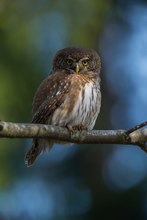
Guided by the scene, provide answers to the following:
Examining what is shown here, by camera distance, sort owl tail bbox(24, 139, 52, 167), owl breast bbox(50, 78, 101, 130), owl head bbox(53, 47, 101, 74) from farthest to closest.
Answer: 1. owl head bbox(53, 47, 101, 74)
2. owl tail bbox(24, 139, 52, 167)
3. owl breast bbox(50, 78, 101, 130)

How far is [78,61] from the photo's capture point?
695 cm

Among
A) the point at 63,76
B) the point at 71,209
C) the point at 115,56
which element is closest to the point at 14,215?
the point at 71,209

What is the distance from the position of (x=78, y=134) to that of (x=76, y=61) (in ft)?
5.94

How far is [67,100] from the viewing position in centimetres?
629

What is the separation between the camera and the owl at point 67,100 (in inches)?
245

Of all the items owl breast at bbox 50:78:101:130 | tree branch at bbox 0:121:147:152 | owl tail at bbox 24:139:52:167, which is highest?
owl breast at bbox 50:78:101:130

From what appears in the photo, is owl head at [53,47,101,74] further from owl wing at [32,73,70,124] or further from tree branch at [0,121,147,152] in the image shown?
tree branch at [0,121,147,152]

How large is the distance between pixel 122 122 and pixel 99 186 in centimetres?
135

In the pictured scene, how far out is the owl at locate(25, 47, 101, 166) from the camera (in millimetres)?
6227

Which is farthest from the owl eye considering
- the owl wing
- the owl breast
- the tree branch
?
the tree branch

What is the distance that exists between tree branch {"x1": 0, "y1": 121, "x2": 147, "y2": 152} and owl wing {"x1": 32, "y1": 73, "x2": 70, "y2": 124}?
3.22 feet

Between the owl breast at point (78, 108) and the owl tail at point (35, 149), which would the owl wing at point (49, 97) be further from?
the owl tail at point (35, 149)

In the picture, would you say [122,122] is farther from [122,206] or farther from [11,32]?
[11,32]

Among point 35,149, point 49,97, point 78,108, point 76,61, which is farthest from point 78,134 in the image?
point 76,61
